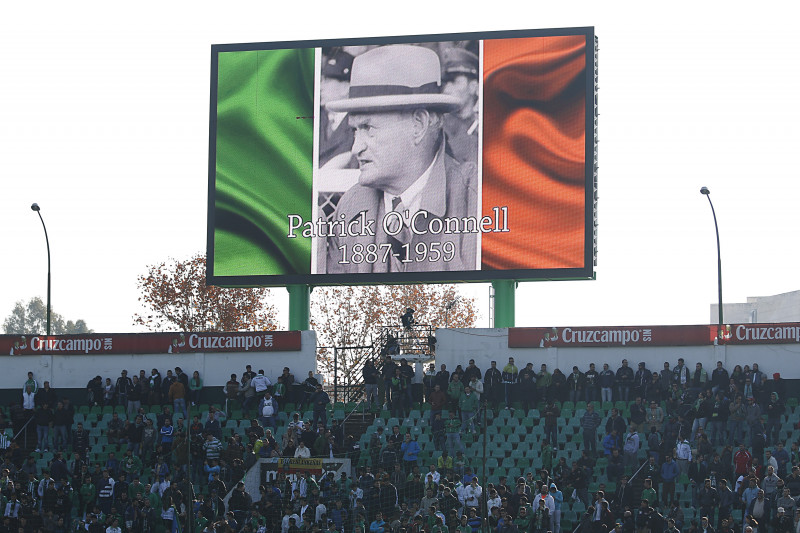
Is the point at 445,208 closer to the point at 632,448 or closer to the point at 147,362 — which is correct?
the point at 632,448

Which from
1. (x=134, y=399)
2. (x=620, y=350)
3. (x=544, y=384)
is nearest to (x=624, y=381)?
(x=544, y=384)

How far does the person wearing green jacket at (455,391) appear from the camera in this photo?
2862 centimetres

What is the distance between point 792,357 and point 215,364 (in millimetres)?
13568

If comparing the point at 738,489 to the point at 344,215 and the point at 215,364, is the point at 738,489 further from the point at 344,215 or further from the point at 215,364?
the point at 215,364

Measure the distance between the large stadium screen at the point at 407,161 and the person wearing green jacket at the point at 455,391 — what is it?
2651mm

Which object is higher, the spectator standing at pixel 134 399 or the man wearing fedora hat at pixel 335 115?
the man wearing fedora hat at pixel 335 115

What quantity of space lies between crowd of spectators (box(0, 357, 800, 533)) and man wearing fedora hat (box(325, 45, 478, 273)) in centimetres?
258

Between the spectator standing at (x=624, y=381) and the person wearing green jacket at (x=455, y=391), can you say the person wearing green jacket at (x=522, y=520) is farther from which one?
the spectator standing at (x=624, y=381)

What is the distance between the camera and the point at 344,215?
3041 cm

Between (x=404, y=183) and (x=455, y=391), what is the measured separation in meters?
4.98

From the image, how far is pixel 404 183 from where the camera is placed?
30.1 meters

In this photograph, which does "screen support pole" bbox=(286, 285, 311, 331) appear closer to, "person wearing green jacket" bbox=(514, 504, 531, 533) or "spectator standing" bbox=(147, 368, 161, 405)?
"spectator standing" bbox=(147, 368, 161, 405)

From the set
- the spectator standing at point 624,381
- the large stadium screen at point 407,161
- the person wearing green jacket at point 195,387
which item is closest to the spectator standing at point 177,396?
the person wearing green jacket at point 195,387

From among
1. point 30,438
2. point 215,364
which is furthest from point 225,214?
point 30,438
